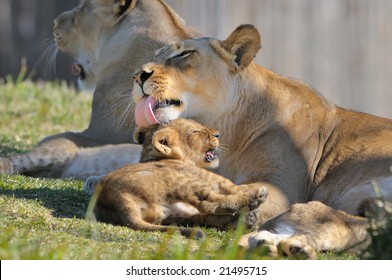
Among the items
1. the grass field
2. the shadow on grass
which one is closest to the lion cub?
the grass field

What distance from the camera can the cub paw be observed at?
538 centimetres

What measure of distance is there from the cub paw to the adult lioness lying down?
0.21m

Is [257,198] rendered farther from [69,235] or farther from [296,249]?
[69,235]

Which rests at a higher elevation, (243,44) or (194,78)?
(243,44)

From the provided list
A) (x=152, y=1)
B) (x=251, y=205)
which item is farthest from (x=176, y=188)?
(x=152, y=1)

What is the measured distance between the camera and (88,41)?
26.9ft

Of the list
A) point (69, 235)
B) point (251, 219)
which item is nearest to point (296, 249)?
point (251, 219)

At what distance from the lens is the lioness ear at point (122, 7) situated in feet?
26.3

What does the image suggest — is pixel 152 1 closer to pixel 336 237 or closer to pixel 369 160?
pixel 369 160

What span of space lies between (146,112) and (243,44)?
2.59 ft

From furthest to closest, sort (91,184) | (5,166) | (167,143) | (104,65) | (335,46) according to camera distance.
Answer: (335,46)
(104,65)
(5,166)
(91,184)
(167,143)

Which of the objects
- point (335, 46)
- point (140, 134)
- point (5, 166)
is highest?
point (140, 134)

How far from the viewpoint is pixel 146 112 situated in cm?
592

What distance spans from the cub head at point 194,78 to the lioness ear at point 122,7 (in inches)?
71.2
